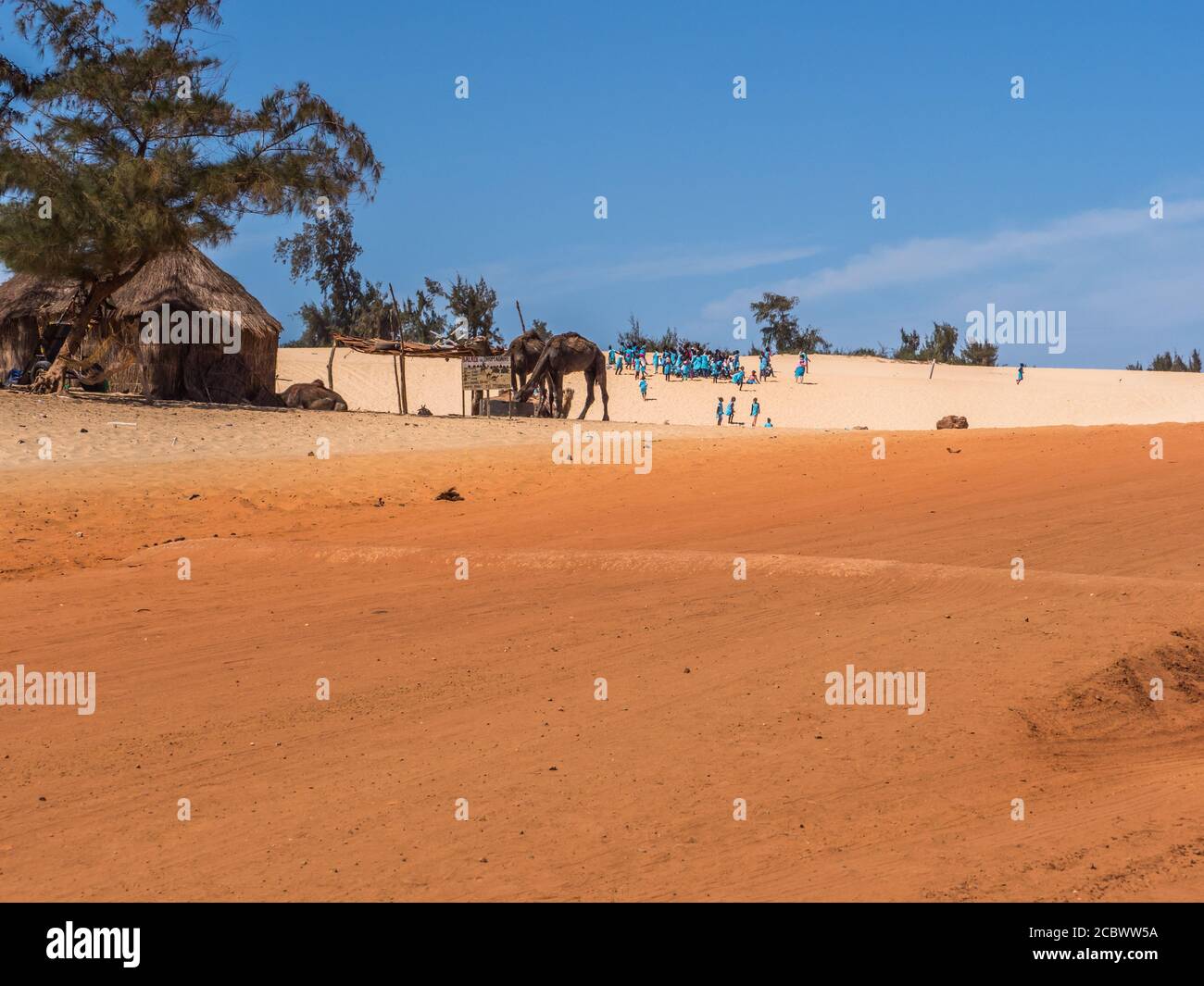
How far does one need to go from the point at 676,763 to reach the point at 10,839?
311 cm

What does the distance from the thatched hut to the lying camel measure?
52.7 inches

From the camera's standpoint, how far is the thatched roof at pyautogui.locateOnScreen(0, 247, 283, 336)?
30.3 meters

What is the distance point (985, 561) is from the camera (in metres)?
11.9

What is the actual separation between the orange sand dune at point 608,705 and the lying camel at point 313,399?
47.4 ft

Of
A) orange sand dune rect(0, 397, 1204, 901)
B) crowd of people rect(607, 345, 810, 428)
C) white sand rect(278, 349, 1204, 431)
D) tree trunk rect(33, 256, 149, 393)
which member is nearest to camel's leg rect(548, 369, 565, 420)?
tree trunk rect(33, 256, 149, 393)

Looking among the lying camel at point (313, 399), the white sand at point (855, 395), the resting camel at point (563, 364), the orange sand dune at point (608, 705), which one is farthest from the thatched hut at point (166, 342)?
the orange sand dune at point (608, 705)

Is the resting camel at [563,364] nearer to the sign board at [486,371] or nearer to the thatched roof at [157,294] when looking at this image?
the sign board at [486,371]

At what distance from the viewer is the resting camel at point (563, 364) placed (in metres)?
29.2

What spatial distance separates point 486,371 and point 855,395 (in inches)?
954

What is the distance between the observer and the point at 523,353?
3056cm

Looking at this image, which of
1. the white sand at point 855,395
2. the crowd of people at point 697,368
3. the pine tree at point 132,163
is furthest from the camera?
the crowd of people at point 697,368

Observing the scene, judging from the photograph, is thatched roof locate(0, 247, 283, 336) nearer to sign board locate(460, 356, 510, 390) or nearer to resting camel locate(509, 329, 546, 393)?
sign board locate(460, 356, 510, 390)
